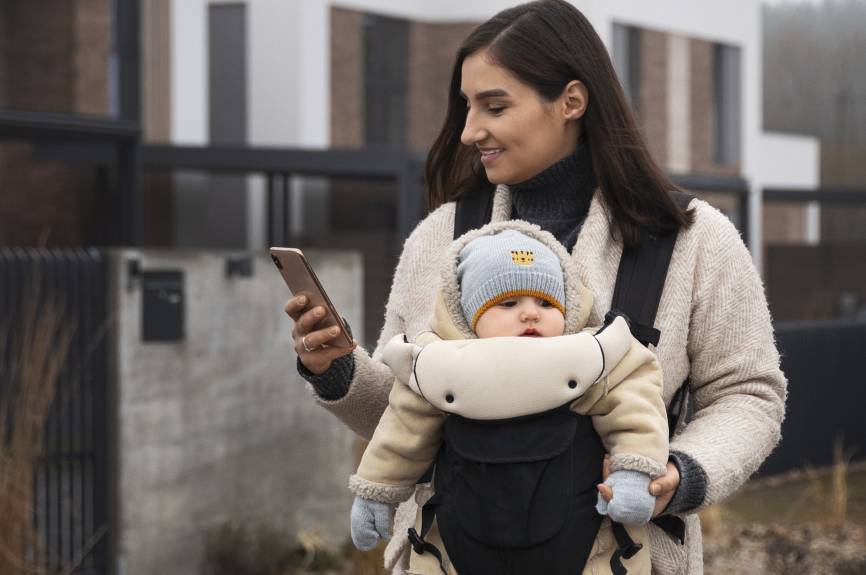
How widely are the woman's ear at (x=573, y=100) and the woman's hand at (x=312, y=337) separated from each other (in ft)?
1.92

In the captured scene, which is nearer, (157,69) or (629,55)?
(157,69)

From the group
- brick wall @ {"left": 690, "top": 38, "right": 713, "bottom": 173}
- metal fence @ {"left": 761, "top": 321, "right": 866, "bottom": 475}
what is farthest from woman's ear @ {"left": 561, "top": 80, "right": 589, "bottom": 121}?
brick wall @ {"left": 690, "top": 38, "right": 713, "bottom": 173}

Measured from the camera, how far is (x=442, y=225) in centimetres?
302

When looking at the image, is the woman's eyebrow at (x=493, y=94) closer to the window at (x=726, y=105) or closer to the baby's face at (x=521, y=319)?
the baby's face at (x=521, y=319)

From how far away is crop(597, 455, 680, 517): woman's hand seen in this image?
8.23 ft

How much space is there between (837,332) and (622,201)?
35.8 feet

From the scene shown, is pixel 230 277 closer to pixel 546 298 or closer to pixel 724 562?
pixel 724 562

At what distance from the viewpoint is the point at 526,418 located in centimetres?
250

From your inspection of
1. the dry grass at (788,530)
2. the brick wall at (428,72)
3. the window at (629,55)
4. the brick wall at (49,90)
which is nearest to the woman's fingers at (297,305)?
the dry grass at (788,530)

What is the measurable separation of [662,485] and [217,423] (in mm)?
6057

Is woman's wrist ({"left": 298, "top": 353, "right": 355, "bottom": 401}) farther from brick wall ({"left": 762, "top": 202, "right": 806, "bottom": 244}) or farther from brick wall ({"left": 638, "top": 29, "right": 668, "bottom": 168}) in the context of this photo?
brick wall ({"left": 762, "top": 202, "right": 806, "bottom": 244})

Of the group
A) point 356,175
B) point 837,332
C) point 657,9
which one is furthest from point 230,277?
point 657,9

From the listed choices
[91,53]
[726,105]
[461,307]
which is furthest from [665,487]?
[726,105]

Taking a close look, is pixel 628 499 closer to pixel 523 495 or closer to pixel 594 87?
pixel 523 495
